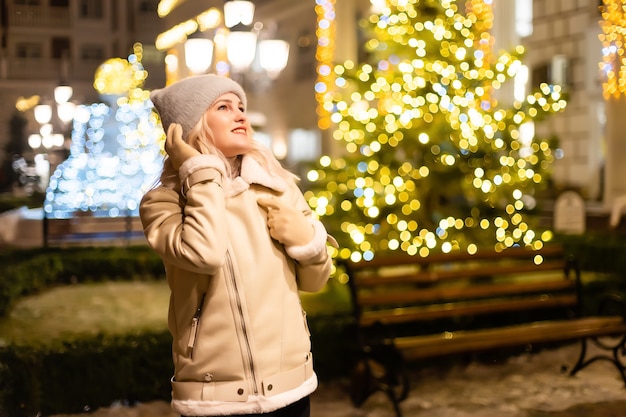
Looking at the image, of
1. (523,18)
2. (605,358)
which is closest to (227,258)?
(605,358)

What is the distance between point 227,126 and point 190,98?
0.16 m

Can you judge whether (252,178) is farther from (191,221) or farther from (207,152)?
(191,221)

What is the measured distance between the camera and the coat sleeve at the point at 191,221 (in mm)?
2508

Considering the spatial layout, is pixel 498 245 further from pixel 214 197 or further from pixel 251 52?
pixel 214 197

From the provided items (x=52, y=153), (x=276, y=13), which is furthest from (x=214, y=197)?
(x=276, y=13)

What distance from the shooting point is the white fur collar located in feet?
8.96

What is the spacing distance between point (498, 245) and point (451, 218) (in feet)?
1.81

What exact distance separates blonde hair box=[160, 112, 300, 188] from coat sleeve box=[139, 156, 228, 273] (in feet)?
0.23

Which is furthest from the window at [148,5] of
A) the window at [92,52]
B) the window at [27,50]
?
the window at [27,50]

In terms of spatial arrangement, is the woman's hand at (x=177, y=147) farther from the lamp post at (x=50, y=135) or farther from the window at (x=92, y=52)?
the window at (x=92, y=52)

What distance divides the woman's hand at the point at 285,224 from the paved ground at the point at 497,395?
298 centimetres

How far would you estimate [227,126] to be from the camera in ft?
9.00

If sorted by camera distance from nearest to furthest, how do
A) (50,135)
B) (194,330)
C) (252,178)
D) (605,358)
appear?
(194,330) → (252,178) → (605,358) → (50,135)

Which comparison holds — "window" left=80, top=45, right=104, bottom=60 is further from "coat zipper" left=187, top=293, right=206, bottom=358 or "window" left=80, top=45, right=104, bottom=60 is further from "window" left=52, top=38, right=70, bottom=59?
"coat zipper" left=187, top=293, right=206, bottom=358
